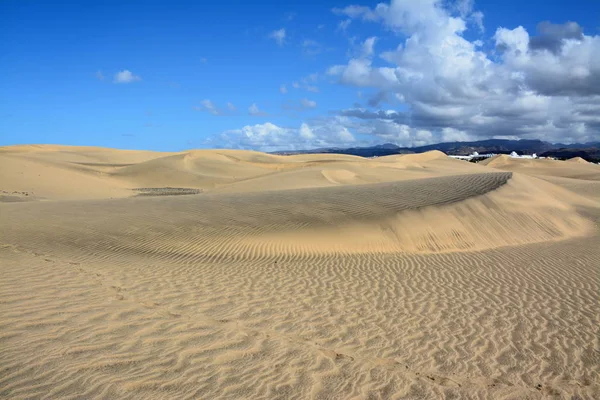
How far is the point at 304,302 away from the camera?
8.09 metres

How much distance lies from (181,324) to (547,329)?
19.2 ft

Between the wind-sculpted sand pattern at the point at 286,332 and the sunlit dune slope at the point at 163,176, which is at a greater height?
the sunlit dune slope at the point at 163,176

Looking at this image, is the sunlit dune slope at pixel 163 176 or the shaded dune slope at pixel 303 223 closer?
the shaded dune slope at pixel 303 223

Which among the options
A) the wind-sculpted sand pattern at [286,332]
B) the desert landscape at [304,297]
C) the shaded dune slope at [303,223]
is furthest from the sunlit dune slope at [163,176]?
the wind-sculpted sand pattern at [286,332]

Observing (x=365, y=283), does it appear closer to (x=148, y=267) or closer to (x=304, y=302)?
(x=304, y=302)

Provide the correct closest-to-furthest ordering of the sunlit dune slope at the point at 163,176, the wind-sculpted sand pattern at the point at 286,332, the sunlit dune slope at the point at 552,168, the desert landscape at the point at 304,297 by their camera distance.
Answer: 1. the wind-sculpted sand pattern at the point at 286,332
2. the desert landscape at the point at 304,297
3. the sunlit dune slope at the point at 163,176
4. the sunlit dune slope at the point at 552,168

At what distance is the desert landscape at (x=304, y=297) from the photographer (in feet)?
16.6

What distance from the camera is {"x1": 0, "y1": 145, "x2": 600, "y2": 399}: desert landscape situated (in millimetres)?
5055

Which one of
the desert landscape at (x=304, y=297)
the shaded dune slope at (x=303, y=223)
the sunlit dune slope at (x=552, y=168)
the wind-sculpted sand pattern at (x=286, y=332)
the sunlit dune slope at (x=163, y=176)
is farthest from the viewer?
the sunlit dune slope at (x=552, y=168)

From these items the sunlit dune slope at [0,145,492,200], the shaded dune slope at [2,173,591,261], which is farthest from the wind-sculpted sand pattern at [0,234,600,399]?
the sunlit dune slope at [0,145,492,200]

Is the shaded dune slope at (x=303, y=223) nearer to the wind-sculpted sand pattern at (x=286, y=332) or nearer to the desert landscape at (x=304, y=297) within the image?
the desert landscape at (x=304, y=297)

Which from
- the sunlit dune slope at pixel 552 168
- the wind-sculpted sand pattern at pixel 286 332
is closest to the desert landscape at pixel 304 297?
the wind-sculpted sand pattern at pixel 286 332

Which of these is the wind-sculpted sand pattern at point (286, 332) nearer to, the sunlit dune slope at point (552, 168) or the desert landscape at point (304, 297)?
the desert landscape at point (304, 297)

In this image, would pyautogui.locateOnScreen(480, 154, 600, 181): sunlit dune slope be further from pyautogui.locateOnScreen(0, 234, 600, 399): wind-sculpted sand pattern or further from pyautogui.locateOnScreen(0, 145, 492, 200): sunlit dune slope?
pyautogui.locateOnScreen(0, 234, 600, 399): wind-sculpted sand pattern
